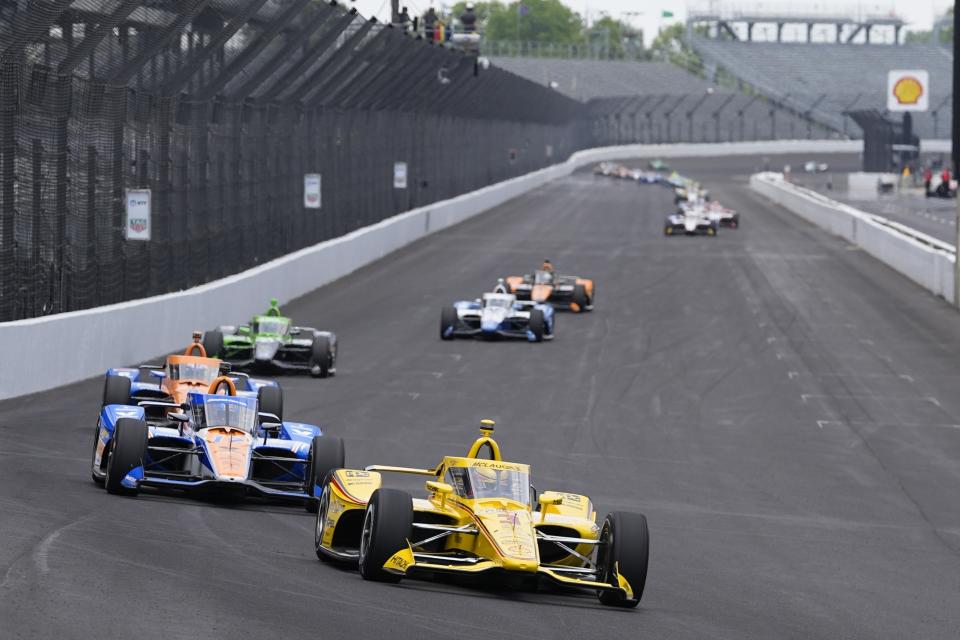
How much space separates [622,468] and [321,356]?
665cm

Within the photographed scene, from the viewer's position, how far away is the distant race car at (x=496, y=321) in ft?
92.0

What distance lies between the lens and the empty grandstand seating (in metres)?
138

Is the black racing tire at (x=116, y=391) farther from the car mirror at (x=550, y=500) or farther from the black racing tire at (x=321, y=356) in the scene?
the black racing tire at (x=321, y=356)

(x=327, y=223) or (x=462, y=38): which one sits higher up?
(x=462, y=38)

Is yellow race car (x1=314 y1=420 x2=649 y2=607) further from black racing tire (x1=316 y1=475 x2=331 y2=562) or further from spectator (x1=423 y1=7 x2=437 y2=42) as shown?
spectator (x1=423 y1=7 x2=437 y2=42)

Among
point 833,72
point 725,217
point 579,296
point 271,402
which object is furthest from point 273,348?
point 833,72

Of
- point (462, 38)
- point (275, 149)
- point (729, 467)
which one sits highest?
point (462, 38)

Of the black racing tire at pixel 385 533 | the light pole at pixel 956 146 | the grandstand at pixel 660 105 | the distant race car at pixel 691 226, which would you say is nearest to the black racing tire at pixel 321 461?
the black racing tire at pixel 385 533

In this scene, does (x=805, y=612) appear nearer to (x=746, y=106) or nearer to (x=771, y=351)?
(x=771, y=351)

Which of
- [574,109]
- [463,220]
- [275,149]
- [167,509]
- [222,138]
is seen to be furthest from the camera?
[574,109]

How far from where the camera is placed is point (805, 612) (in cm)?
1077

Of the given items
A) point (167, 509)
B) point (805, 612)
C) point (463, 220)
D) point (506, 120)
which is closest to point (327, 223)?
point (463, 220)

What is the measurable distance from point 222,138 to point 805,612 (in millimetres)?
20071

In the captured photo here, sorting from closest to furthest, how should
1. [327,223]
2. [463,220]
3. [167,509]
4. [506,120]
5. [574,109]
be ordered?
[167,509]
[327,223]
[463,220]
[506,120]
[574,109]
